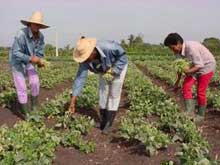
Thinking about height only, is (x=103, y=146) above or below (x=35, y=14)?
below

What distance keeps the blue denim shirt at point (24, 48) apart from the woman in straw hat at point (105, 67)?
1.07m

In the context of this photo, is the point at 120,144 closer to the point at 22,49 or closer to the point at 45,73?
the point at 22,49

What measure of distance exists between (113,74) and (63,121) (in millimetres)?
943

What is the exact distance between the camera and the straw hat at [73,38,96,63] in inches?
249

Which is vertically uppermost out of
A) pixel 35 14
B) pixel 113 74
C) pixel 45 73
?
pixel 35 14

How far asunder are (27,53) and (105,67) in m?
1.55

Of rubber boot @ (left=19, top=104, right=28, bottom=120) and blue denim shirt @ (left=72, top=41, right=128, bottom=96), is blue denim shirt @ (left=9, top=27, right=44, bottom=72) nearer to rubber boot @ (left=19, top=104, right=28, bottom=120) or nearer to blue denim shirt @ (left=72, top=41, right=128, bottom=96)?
rubber boot @ (left=19, top=104, right=28, bottom=120)

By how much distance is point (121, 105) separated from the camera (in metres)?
9.92

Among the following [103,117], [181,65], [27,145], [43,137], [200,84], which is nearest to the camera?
[27,145]

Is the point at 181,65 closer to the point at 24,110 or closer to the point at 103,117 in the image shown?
the point at 103,117

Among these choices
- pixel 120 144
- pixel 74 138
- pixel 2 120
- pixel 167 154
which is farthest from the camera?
pixel 2 120

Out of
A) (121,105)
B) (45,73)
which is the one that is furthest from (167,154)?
(45,73)

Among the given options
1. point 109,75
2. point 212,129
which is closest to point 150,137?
point 109,75

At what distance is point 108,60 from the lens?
668 cm
